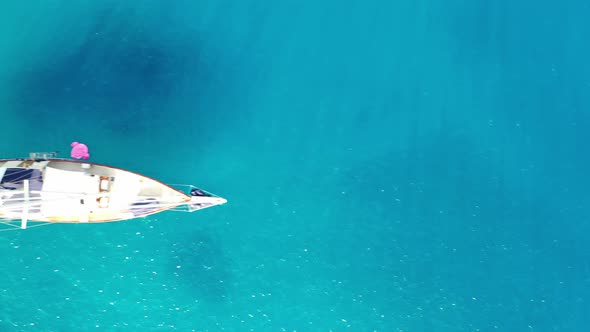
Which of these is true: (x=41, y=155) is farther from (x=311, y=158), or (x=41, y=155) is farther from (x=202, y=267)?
(x=311, y=158)

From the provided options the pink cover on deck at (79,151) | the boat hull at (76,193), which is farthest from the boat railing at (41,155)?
the pink cover on deck at (79,151)

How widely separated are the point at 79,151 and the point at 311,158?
11697 millimetres

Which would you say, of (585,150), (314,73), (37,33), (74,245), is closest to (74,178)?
(74,245)

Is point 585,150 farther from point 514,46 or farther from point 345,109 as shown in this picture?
point 345,109

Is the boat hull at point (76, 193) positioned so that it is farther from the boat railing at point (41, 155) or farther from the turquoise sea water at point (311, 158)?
the turquoise sea water at point (311, 158)

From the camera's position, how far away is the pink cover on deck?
85.6ft

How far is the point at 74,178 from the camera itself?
957 inches

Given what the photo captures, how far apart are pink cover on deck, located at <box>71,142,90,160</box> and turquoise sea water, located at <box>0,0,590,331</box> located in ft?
4.44

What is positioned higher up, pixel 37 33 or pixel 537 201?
pixel 37 33

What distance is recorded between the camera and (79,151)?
26156 millimetres

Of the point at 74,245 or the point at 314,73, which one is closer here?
the point at 74,245

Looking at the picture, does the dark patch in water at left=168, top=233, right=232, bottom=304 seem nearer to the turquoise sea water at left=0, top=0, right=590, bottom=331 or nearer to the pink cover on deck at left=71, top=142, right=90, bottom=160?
the turquoise sea water at left=0, top=0, right=590, bottom=331

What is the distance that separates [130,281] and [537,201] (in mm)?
21772

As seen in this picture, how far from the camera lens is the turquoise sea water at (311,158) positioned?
88.0ft
